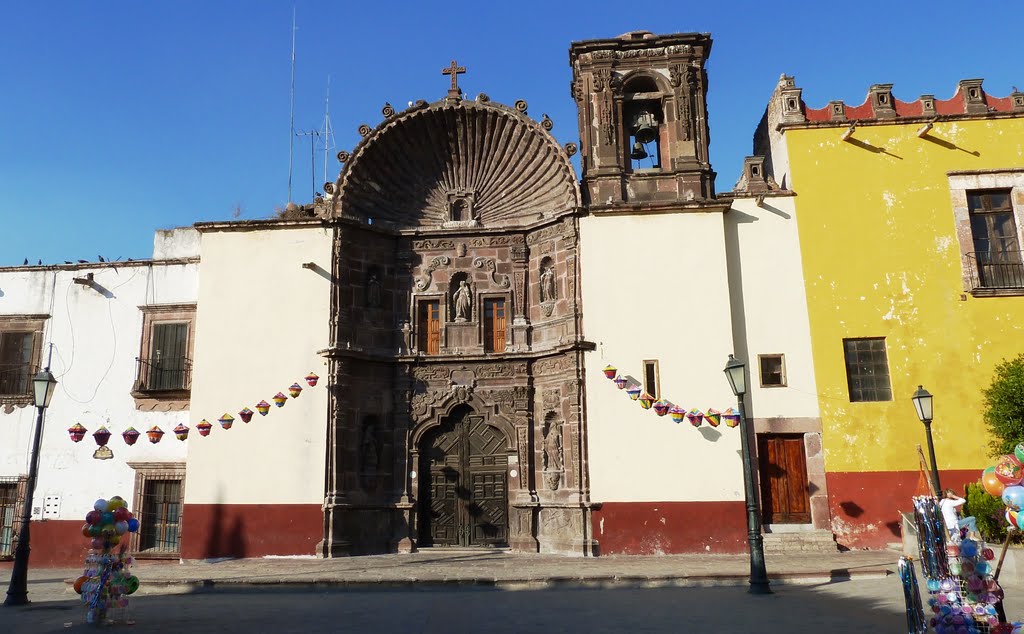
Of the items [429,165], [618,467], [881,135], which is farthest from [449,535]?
[881,135]

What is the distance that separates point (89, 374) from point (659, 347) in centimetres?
1332

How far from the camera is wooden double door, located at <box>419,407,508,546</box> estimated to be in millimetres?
17188

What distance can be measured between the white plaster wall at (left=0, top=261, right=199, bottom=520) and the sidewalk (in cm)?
229

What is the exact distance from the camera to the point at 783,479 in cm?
1636

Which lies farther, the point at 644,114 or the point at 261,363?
the point at 644,114

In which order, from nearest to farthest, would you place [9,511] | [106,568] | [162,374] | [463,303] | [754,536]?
[106,568], [754,536], [9,511], [162,374], [463,303]

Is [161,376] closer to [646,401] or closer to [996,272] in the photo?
[646,401]

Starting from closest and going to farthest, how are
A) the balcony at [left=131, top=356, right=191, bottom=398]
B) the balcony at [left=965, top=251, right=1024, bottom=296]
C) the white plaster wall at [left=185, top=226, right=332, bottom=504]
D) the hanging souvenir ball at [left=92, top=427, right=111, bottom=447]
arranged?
the hanging souvenir ball at [left=92, top=427, right=111, bottom=447], the white plaster wall at [left=185, top=226, right=332, bottom=504], the balcony at [left=965, top=251, right=1024, bottom=296], the balcony at [left=131, top=356, right=191, bottom=398]

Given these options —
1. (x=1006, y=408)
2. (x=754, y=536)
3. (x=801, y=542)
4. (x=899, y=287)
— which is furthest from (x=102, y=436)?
(x=1006, y=408)

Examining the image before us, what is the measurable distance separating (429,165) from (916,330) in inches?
478

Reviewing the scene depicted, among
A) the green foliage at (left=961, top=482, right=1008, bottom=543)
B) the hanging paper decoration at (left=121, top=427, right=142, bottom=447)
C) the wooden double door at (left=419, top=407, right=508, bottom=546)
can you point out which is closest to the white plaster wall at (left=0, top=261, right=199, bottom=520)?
the hanging paper decoration at (left=121, top=427, right=142, bottom=447)

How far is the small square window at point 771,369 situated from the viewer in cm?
1680

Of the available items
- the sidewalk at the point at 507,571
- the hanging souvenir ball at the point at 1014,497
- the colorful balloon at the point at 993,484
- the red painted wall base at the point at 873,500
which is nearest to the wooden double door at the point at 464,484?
the sidewalk at the point at 507,571

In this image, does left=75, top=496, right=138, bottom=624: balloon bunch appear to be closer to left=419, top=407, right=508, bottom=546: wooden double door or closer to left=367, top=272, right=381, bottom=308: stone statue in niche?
left=419, top=407, right=508, bottom=546: wooden double door
